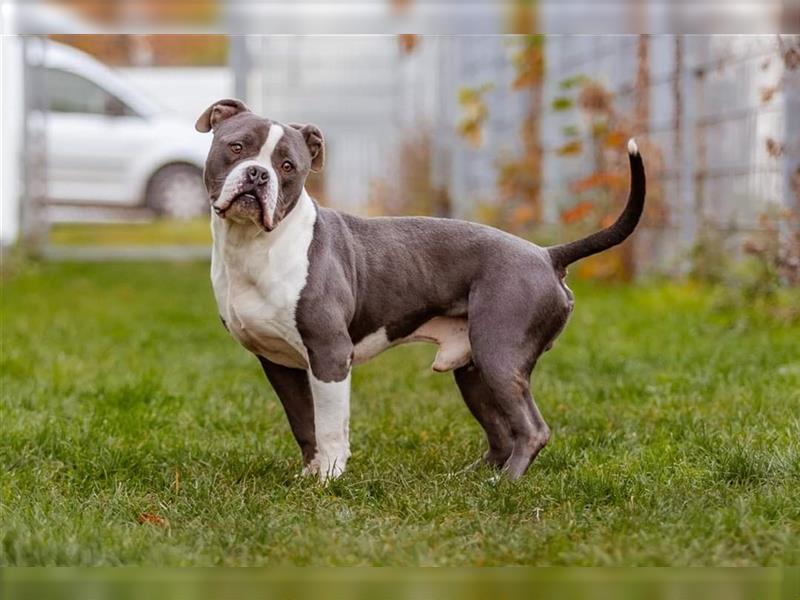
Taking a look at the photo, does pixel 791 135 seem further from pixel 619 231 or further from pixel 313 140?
pixel 313 140

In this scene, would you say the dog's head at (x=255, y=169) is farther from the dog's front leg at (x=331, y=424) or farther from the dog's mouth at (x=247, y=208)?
the dog's front leg at (x=331, y=424)

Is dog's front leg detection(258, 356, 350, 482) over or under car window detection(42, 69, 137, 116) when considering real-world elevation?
under

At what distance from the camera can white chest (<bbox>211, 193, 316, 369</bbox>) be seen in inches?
132

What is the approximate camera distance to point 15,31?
3.96 meters

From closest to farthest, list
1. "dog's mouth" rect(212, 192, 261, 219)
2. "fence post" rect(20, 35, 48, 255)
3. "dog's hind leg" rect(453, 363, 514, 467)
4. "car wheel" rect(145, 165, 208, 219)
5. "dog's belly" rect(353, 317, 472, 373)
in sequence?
1. "dog's mouth" rect(212, 192, 261, 219)
2. "dog's belly" rect(353, 317, 472, 373)
3. "dog's hind leg" rect(453, 363, 514, 467)
4. "fence post" rect(20, 35, 48, 255)
5. "car wheel" rect(145, 165, 208, 219)

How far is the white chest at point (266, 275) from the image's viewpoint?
11.0ft

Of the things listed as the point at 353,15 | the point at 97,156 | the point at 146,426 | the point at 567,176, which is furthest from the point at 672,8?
the point at 97,156

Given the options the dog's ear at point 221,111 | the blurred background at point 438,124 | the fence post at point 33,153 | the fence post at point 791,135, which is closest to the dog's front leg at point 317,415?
the dog's ear at point 221,111

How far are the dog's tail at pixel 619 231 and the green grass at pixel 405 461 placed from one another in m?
0.63

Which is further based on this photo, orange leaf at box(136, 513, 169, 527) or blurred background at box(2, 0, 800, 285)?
blurred background at box(2, 0, 800, 285)

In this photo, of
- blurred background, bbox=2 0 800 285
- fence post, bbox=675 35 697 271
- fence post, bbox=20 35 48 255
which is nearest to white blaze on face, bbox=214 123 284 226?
blurred background, bbox=2 0 800 285

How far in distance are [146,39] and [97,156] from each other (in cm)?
554

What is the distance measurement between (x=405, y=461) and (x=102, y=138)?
9.96 m

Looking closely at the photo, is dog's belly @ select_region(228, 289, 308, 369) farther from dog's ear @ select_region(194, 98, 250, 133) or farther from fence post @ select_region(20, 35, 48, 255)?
fence post @ select_region(20, 35, 48, 255)
